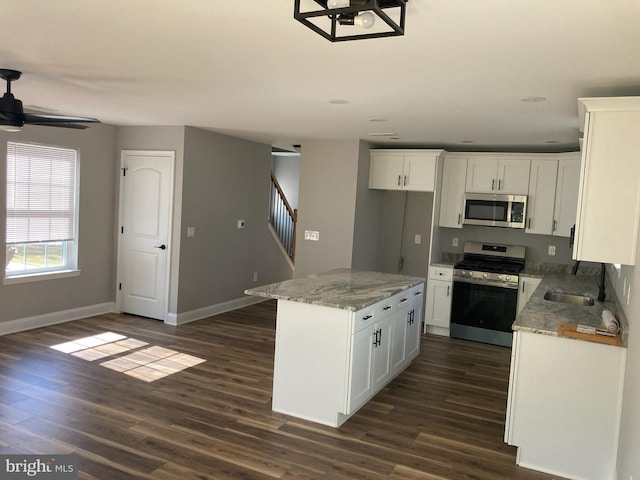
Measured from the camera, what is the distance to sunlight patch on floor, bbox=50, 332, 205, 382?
4.66 metres

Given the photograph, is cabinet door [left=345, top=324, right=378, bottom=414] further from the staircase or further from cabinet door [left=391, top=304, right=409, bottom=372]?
the staircase

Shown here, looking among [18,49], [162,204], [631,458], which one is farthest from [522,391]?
[162,204]

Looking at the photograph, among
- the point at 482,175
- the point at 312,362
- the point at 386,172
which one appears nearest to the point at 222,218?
the point at 386,172

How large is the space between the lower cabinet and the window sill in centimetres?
339

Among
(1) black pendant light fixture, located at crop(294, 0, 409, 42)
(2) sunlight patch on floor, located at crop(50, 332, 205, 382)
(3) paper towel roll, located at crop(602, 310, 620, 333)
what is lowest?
(2) sunlight patch on floor, located at crop(50, 332, 205, 382)

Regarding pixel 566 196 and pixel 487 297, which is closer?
pixel 566 196

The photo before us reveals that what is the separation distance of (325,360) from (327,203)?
3.27m

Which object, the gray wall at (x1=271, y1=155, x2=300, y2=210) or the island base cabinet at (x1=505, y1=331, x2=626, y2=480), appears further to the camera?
the gray wall at (x1=271, y1=155, x2=300, y2=210)

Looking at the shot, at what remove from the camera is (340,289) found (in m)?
4.21

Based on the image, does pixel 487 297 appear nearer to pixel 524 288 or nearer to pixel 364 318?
pixel 524 288

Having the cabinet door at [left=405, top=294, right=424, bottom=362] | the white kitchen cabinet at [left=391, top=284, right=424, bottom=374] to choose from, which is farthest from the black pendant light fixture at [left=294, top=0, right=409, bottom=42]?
the cabinet door at [left=405, top=294, right=424, bottom=362]

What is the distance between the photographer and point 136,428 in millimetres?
3529

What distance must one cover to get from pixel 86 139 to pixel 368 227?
365 cm

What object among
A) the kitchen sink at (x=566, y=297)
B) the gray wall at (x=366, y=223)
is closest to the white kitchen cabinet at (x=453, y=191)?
the gray wall at (x=366, y=223)
